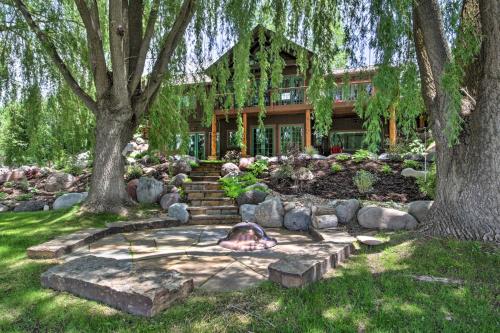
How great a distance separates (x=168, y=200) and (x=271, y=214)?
273cm

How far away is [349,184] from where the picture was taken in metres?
8.06

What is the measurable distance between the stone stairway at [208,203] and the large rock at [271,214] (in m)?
0.82

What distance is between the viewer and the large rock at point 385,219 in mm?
5215

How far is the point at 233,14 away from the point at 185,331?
192 inches

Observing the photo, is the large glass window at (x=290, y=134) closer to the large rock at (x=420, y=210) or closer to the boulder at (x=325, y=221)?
the boulder at (x=325, y=221)

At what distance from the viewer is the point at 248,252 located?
439 centimetres

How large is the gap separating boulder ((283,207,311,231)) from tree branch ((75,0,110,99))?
4282 mm

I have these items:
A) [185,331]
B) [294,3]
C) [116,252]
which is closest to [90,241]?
[116,252]

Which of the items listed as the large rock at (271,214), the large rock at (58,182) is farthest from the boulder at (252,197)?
the large rock at (58,182)

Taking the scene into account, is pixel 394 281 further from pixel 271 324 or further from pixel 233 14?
pixel 233 14

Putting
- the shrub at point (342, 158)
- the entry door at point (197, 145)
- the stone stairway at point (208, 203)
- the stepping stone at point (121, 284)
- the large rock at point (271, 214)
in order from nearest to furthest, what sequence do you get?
the stepping stone at point (121, 284)
the large rock at point (271, 214)
the stone stairway at point (208, 203)
the shrub at point (342, 158)
the entry door at point (197, 145)

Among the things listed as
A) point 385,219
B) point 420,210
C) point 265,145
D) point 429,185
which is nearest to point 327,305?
point 385,219

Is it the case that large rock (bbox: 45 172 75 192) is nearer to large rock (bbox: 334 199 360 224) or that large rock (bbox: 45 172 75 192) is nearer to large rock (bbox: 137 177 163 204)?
large rock (bbox: 137 177 163 204)

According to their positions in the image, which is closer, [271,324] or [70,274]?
[271,324]
